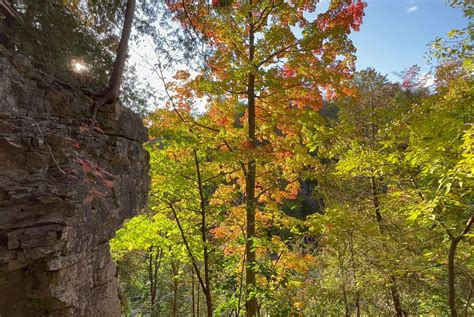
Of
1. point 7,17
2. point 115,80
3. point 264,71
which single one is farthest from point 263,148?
point 7,17

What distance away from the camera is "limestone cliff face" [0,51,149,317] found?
304cm

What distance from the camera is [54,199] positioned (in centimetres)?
320

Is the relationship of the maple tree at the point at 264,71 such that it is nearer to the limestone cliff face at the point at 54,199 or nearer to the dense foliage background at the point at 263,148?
the dense foliage background at the point at 263,148

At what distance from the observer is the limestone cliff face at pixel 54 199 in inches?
120

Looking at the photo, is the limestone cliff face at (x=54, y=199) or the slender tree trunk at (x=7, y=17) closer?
the limestone cliff face at (x=54, y=199)

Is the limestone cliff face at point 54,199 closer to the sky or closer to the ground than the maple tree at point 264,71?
closer to the ground

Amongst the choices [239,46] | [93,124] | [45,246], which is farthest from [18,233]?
[239,46]

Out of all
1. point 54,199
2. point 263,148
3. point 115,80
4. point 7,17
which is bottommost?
point 54,199

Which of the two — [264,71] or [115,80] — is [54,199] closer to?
[115,80]

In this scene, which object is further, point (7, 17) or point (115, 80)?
point (115, 80)

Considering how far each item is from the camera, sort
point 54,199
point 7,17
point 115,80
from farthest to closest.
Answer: point 115,80
point 7,17
point 54,199

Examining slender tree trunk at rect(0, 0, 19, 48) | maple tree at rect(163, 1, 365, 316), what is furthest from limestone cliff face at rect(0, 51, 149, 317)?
Answer: maple tree at rect(163, 1, 365, 316)

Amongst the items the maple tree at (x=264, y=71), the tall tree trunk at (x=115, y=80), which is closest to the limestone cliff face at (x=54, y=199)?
the tall tree trunk at (x=115, y=80)

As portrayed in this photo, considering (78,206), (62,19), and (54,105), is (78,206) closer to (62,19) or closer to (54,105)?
(54,105)
